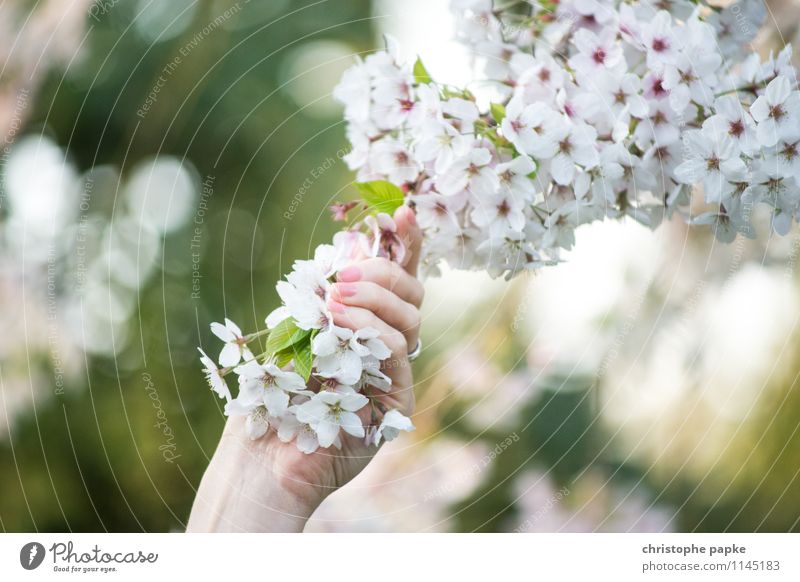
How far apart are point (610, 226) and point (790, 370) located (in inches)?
11.8

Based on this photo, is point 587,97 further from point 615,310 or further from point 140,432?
point 140,432

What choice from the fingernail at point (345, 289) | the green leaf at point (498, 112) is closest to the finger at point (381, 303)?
the fingernail at point (345, 289)

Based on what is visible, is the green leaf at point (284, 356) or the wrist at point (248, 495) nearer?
the green leaf at point (284, 356)

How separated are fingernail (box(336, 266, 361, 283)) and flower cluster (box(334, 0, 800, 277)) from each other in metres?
0.06

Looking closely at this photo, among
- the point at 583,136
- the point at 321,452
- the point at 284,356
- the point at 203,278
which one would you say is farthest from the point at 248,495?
the point at 583,136

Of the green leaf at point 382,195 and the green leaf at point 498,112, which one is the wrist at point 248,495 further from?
the green leaf at point 498,112

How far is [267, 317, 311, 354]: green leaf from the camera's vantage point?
51 centimetres

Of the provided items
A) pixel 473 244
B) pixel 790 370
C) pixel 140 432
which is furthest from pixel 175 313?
pixel 790 370

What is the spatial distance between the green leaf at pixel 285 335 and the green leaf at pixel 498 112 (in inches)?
8.1

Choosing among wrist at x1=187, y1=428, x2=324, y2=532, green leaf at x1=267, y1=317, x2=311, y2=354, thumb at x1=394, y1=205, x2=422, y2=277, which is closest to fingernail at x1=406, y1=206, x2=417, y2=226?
thumb at x1=394, y1=205, x2=422, y2=277

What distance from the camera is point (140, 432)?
2.88ft

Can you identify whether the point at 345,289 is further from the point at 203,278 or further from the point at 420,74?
the point at 203,278

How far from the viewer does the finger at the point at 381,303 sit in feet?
1.82

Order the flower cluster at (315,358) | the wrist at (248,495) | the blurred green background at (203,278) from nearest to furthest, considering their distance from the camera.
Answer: the flower cluster at (315,358)
the wrist at (248,495)
the blurred green background at (203,278)
